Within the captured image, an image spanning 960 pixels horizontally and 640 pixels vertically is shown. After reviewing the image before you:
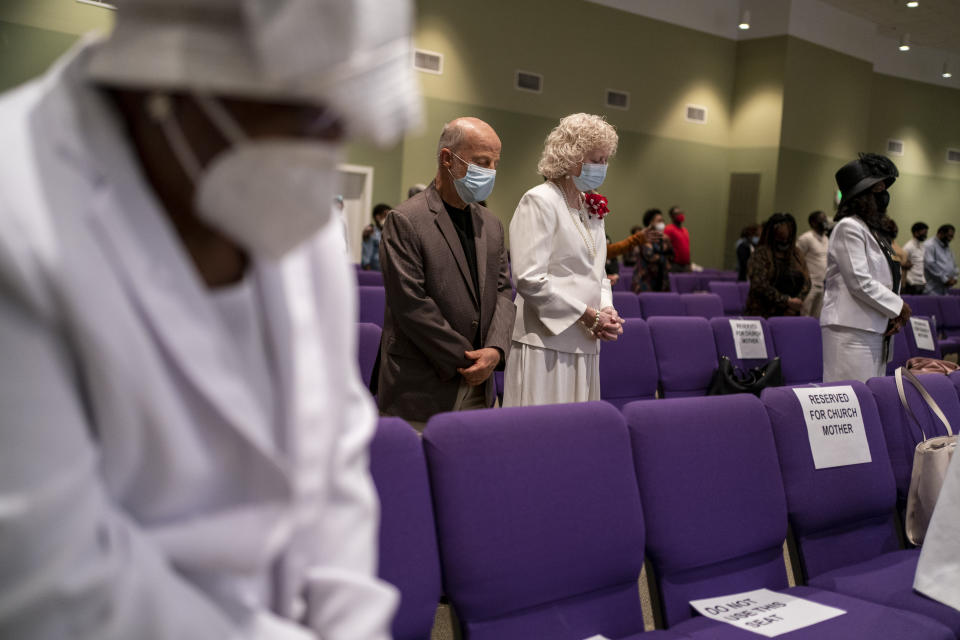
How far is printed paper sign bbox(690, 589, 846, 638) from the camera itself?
6.42 feet

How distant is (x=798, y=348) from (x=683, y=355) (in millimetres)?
911

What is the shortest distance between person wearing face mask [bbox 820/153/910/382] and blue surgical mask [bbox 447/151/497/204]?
2.32 metres

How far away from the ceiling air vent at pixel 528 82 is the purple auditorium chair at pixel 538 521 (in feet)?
35.8

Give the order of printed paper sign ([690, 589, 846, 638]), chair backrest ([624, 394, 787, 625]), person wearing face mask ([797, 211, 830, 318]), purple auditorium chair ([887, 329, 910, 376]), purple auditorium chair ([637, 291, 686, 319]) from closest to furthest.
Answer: printed paper sign ([690, 589, 846, 638]) → chair backrest ([624, 394, 787, 625]) → purple auditorium chair ([887, 329, 910, 376]) → purple auditorium chair ([637, 291, 686, 319]) → person wearing face mask ([797, 211, 830, 318])

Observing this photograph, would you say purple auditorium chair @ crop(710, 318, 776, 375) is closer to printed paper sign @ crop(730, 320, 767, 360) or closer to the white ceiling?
printed paper sign @ crop(730, 320, 767, 360)

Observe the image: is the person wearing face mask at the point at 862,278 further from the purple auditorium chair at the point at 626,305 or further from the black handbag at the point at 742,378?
the purple auditorium chair at the point at 626,305

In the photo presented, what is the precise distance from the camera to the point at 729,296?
8.43 meters

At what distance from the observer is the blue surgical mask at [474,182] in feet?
9.23

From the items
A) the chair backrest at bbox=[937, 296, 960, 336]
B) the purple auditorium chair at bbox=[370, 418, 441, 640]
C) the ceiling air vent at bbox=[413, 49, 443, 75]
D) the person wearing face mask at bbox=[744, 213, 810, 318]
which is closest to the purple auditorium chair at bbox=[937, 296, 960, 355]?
the chair backrest at bbox=[937, 296, 960, 336]

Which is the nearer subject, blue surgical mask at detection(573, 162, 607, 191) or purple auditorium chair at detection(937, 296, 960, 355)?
blue surgical mask at detection(573, 162, 607, 191)

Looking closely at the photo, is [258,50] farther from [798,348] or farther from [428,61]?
[428,61]

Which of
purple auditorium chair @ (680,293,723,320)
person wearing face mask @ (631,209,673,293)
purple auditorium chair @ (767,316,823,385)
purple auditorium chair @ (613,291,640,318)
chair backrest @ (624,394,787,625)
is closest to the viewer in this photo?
chair backrest @ (624,394,787,625)

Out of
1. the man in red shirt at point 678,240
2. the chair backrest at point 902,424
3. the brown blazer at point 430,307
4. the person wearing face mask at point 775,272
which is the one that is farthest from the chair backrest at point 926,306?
the brown blazer at point 430,307

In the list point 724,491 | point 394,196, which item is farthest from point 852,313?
point 394,196
